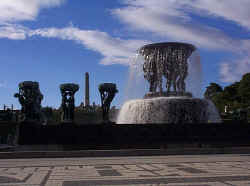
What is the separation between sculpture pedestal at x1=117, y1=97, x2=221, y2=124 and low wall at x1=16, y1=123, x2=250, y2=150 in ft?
13.2

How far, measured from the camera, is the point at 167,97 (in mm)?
23547

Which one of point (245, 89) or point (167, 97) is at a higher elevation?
point (245, 89)

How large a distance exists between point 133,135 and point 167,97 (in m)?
6.33

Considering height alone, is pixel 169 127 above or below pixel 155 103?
below

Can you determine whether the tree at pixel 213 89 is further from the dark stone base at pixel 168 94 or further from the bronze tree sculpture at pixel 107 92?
the bronze tree sculpture at pixel 107 92

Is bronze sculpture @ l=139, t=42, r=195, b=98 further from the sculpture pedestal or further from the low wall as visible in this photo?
the low wall

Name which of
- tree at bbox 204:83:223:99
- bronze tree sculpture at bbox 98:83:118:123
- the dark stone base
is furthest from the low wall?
tree at bbox 204:83:223:99

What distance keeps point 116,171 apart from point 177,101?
13257mm

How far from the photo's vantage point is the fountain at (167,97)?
74.0 ft

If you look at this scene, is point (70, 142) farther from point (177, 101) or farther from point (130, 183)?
point (130, 183)

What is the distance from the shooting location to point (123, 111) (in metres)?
24.7

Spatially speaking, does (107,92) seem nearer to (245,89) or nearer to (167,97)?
(167,97)

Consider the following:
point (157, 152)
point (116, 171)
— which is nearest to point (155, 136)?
point (157, 152)

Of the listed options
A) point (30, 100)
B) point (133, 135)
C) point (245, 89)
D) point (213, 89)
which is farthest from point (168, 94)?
point (213, 89)
